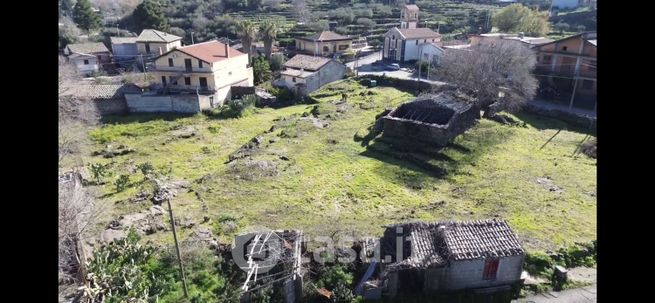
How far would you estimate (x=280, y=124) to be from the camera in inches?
1437

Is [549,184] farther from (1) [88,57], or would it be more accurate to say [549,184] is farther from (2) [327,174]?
(1) [88,57]

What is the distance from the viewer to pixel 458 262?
16141mm

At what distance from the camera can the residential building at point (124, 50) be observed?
54.2 metres

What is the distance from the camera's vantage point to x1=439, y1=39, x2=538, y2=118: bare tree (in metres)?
36.4

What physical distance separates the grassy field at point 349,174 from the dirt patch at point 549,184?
209 mm

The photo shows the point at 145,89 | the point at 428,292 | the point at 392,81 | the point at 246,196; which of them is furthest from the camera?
the point at 392,81

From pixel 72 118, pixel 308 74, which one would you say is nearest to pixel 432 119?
pixel 308 74

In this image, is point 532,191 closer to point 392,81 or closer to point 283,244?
point 283,244

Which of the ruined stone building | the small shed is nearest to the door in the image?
the ruined stone building

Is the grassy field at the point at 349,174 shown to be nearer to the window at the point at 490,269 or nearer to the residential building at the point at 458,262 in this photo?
the residential building at the point at 458,262

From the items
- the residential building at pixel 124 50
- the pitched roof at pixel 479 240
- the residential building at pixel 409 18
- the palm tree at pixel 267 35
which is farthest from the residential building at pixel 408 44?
the pitched roof at pixel 479 240

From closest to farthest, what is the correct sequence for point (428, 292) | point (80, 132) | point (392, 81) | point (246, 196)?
point (428, 292)
point (246, 196)
point (80, 132)
point (392, 81)
